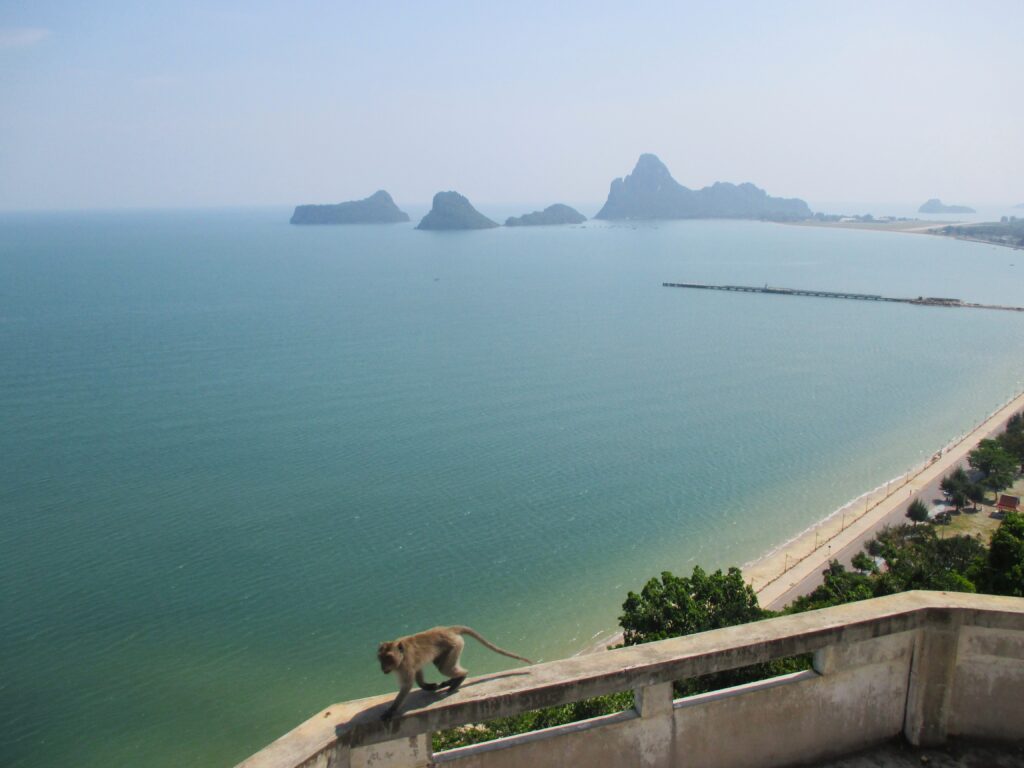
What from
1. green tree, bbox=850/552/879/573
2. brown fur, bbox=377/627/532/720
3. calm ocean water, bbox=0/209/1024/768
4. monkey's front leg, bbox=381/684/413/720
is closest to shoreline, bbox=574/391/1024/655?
calm ocean water, bbox=0/209/1024/768

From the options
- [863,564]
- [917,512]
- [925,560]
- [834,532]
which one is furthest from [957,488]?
[925,560]

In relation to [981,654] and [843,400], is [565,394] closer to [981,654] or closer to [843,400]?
[843,400]

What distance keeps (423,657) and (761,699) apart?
2.01 metres

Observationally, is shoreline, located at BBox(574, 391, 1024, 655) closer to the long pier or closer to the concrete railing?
the concrete railing

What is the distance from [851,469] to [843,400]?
12.6 metres

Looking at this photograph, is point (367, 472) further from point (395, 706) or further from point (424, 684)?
point (395, 706)

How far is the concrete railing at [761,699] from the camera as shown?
12.9 feet

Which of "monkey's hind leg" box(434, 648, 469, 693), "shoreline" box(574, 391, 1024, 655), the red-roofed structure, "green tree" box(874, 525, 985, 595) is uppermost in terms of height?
"monkey's hind leg" box(434, 648, 469, 693)

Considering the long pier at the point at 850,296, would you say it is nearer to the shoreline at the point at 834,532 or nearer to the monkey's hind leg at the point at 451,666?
the shoreline at the point at 834,532

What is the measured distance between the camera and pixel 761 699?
447 cm

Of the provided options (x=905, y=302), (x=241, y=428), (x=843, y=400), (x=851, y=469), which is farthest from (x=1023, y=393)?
(x=241, y=428)

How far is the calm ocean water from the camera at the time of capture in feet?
68.0

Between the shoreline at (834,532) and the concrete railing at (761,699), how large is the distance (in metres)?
16.7

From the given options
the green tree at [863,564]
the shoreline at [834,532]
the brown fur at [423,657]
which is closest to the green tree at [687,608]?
the shoreline at [834,532]
